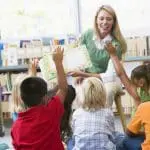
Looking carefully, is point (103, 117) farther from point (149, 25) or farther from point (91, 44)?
point (149, 25)

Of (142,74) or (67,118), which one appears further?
(67,118)

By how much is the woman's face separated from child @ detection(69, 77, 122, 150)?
28.7 inches

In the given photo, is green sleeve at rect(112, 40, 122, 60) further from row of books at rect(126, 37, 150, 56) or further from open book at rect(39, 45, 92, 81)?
row of books at rect(126, 37, 150, 56)

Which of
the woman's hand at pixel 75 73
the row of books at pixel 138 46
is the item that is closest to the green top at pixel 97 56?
the woman's hand at pixel 75 73

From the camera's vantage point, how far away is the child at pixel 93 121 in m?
2.26

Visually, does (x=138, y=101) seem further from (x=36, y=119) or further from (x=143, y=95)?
(x=36, y=119)

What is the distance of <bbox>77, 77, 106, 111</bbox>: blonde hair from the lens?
7.51ft

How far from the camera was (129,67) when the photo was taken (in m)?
4.42

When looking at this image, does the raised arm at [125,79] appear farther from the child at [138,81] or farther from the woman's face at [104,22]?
the woman's face at [104,22]

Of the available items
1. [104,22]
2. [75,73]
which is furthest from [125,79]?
[104,22]

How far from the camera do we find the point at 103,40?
9.73ft

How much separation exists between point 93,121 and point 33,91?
0.50m

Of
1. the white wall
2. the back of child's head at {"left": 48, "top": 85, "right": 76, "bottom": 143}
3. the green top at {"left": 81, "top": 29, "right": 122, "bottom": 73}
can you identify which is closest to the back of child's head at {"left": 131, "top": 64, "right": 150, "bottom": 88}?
the back of child's head at {"left": 48, "top": 85, "right": 76, "bottom": 143}

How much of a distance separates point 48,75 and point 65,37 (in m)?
1.95
